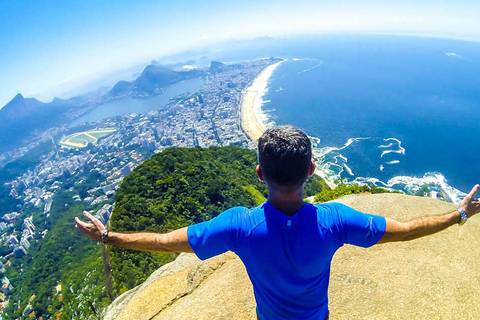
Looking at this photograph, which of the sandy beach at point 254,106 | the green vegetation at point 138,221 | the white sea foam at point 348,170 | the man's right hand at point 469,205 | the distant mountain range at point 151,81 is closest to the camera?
the man's right hand at point 469,205

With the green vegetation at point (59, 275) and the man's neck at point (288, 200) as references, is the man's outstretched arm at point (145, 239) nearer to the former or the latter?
the man's neck at point (288, 200)

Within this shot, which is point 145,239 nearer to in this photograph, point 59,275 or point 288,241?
point 288,241

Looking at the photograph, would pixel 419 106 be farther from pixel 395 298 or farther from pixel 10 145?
pixel 10 145

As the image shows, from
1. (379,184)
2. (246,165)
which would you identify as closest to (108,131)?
(246,165)

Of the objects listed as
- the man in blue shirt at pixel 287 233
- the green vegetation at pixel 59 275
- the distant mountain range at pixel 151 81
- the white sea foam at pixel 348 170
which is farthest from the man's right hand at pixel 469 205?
the distant mountain range at pixel 151 81

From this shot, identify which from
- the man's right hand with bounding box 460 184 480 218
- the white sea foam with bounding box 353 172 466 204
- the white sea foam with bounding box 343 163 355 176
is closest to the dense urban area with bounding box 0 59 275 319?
the man's right hand with bounding box 460 184 480 218

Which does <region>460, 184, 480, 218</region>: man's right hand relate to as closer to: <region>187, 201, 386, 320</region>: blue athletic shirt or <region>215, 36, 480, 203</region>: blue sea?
<region>187, 201, 386, 320</region>: blue athletic shirt
